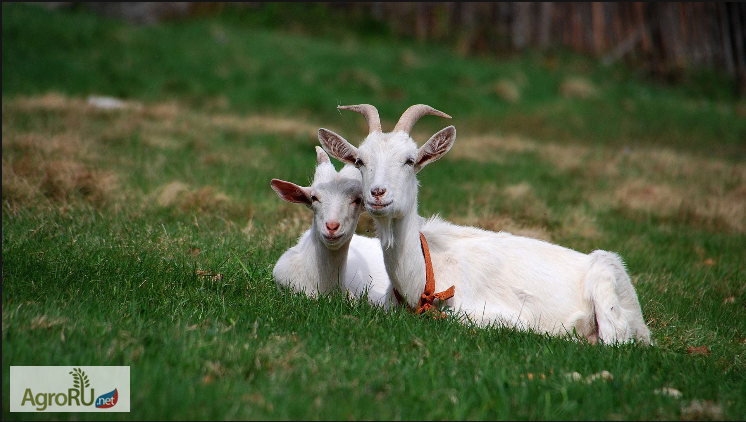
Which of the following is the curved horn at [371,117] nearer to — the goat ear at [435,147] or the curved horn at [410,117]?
the curved horn at [410,117]

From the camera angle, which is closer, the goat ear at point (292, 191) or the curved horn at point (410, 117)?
the curved horn at point (410, 117)

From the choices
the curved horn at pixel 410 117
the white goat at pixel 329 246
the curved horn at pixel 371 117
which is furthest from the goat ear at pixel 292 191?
the curved horn at pixel 410 117

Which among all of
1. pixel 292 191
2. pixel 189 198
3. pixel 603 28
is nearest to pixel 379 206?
pixel 292 191

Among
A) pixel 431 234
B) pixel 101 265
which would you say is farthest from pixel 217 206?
pixel 431 234

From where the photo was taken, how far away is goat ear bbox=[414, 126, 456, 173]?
Result: 4691 millimetres

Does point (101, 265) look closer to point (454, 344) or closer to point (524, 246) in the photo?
point (454, 344)

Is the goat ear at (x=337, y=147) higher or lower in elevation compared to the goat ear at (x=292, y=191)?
higher

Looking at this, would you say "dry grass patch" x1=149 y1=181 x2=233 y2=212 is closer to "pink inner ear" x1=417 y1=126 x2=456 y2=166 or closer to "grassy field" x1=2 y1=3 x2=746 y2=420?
"grassy field" x1=2 y1=3 x2=746 y2=420

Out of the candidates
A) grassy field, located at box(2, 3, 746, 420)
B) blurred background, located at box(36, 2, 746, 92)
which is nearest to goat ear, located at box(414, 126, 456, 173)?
grassy field, located at box(2, 3, 746, 420)

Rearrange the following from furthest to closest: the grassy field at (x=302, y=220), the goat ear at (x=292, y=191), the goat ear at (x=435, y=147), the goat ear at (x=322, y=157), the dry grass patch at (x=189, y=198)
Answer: the dry grass patch at (x=189, y=198) < the goat ear at (x=322, y=157) < the goat ear at (x=292, y=191) < the goat ear at (x=435, y=147) < the grassy field at (x=302, y=220)

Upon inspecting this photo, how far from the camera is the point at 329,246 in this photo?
4.89m

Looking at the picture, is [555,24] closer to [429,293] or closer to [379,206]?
[429,293]

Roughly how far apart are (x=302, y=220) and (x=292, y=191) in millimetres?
2097

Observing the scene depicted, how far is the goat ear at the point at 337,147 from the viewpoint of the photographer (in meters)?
4.80
